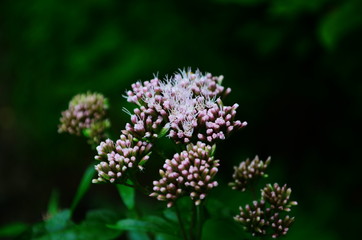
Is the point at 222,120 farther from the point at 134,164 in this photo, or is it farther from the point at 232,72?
the point at 232,72

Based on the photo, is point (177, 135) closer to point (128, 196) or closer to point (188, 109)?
point (188, 109)

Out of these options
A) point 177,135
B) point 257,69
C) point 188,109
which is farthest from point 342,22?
point 177,135

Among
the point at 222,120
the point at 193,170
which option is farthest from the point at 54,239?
the point at 222,120

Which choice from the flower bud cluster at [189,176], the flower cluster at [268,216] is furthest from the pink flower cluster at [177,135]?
the flower cluster at [268,216]

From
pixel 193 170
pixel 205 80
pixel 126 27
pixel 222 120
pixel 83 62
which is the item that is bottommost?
pixel 193 170

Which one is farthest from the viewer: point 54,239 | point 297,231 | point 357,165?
point 357,165

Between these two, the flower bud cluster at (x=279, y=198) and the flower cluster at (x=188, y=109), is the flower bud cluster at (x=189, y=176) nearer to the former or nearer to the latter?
the flower cluster at (x=188, y=109)

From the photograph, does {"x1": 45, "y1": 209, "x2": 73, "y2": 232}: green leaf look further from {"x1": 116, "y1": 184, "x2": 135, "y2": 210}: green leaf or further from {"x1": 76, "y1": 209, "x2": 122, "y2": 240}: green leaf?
{"x1": 116, "y1": 184, "x2": 135, "y2": 210}: green leaf
